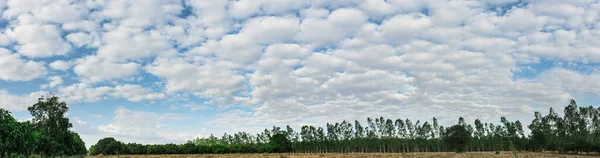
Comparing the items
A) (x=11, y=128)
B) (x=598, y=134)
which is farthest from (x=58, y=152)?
(x=598, y=134)

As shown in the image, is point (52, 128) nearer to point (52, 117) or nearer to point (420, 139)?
point (52, 117)

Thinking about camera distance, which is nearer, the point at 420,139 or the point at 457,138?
the point at 457,138

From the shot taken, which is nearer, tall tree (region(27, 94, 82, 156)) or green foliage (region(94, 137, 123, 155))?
tall tree (region(27, 94, 82, 156))

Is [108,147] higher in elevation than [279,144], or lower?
higher

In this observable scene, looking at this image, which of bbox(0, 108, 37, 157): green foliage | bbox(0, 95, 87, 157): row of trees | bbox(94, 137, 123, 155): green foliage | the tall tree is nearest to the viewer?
bbox(0, 108, 37, 157): green foliage

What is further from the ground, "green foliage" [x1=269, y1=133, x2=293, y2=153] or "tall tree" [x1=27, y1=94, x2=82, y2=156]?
"tall tree" [x1=27, y1=94, x2=82, y2=156]

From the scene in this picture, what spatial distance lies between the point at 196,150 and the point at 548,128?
94.2m

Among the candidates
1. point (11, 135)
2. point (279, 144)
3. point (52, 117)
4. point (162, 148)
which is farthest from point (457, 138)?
point (11, 135)

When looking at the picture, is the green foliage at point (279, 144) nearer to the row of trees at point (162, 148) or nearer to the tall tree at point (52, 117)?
the row of trees at point (162, 148)

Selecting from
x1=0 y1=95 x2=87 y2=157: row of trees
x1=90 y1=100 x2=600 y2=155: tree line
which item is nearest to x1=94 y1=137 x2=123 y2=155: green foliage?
x1=90 y1=100 x2=600 y2=155: tree line

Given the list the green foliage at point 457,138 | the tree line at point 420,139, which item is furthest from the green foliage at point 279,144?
the green foliage at point 457,138

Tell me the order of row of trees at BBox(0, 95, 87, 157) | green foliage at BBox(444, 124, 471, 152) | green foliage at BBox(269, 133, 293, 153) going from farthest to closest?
1. green foliage at BBox(269, 133, 293, 153)
2. green foliage at BBox(444, 124, 471, 152)
3. row of trees at BBox(0, 95, 87, 157)

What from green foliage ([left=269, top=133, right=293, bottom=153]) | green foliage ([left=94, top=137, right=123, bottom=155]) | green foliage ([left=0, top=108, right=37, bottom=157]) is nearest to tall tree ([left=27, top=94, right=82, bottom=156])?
green foliage ([left=0, top=108, right=37, bottom=157])

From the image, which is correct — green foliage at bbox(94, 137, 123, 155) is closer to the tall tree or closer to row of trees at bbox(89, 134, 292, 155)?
row of trees at bbox(89, 134, 292, 155)
